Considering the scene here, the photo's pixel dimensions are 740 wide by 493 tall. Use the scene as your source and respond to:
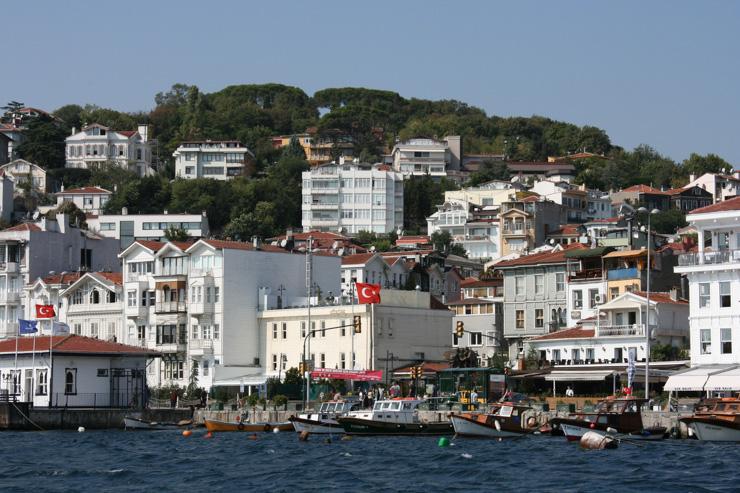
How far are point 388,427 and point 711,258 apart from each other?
19.8m

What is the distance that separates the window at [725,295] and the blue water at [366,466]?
44.3ft

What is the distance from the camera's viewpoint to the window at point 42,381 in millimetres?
85000

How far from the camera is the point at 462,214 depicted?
590ft

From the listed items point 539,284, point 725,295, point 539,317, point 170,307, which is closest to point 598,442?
point 725,295

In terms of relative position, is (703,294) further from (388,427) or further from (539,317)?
(539,317)

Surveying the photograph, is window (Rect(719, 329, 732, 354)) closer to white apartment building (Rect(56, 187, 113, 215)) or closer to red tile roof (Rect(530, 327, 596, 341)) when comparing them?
red tile roof (Rect(530, 327, 596, 341))

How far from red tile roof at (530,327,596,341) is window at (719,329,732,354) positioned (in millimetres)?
14531

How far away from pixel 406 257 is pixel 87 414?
60.6 m

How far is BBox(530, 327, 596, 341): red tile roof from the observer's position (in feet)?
301

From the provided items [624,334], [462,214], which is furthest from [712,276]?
[462,214]

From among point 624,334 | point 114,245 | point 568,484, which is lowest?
point 568,484

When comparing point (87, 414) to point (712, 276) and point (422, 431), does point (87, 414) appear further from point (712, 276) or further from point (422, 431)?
point (712, 276)

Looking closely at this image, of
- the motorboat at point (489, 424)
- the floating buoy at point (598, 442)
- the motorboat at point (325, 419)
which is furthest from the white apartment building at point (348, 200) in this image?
the floating buoy at point (598, 442)

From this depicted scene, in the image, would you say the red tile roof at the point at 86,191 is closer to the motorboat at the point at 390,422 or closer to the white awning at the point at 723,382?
the motorboat at the point at 390,422
